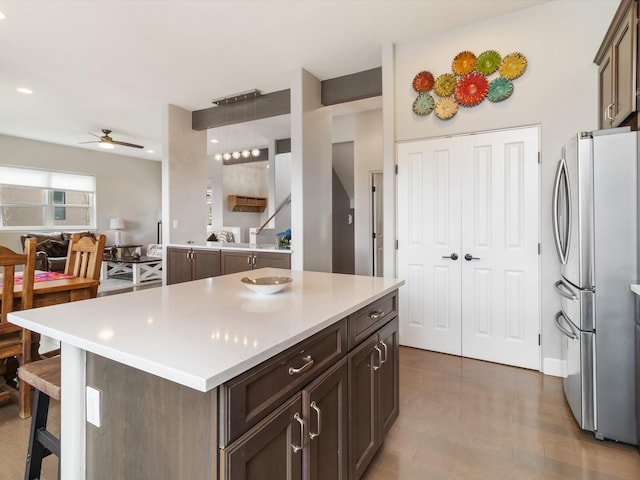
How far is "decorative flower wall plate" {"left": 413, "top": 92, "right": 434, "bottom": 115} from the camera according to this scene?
3.26 meters

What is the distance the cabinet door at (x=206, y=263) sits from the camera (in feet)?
15.0

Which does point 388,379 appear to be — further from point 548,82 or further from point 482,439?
point 548,82

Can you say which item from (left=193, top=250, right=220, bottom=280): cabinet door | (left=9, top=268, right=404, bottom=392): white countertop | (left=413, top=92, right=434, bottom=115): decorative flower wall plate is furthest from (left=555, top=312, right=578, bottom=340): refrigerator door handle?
(left=193, top=250, right=220, bottom=280): cabinet door

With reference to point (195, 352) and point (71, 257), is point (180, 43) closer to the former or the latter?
point (71, 257)

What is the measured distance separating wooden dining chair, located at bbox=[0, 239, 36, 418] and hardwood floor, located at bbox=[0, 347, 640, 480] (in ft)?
0.40

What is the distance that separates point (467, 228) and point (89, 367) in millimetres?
2944

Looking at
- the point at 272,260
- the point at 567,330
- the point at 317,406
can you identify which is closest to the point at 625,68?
the point at 567,330

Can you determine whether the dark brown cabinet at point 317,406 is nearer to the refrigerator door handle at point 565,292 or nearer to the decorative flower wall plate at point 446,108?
the refrigerator door handle at point 565,292

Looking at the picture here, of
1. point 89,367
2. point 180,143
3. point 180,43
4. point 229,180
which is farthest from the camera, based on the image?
point 229,180

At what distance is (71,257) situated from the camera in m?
3.00

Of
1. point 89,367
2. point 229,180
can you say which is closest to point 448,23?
point 89,367

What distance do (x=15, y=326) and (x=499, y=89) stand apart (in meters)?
3.97

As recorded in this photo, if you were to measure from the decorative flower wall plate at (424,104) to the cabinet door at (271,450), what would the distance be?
2970 millimetres

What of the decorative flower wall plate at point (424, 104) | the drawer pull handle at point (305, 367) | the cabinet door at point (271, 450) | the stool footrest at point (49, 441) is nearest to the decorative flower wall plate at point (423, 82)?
the decorative flower wall plate at point (424, 104)
